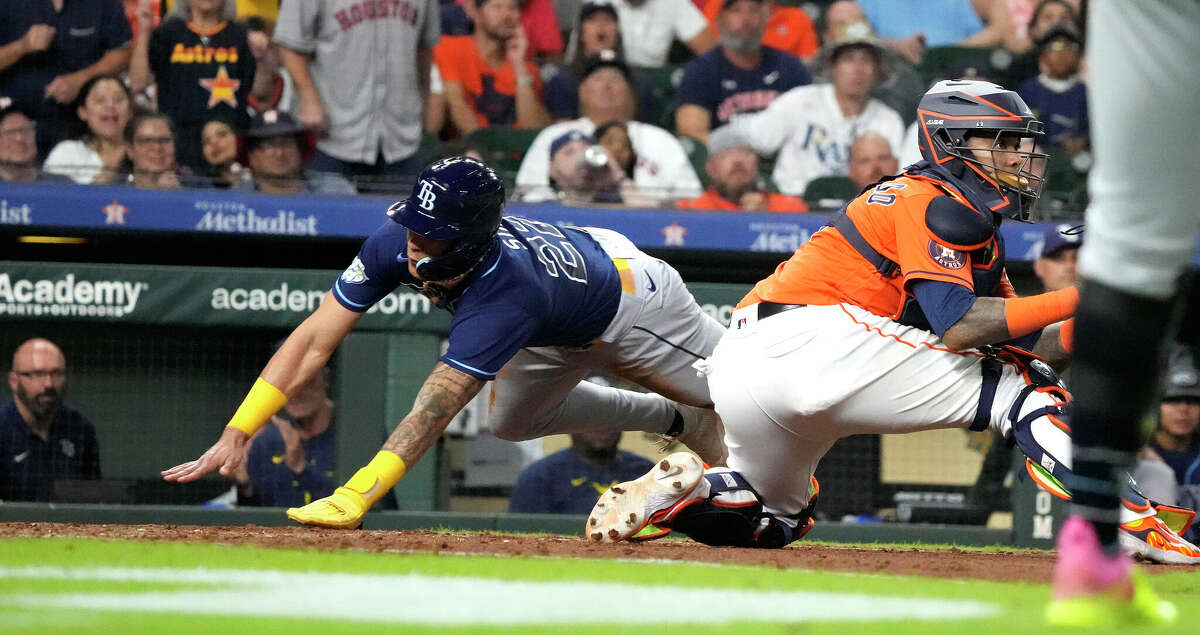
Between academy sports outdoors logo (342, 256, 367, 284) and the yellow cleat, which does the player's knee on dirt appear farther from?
academy sports outdoors logo (342, 256, 367, 284)

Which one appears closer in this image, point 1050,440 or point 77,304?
point 1050,440

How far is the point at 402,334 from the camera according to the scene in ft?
22.1

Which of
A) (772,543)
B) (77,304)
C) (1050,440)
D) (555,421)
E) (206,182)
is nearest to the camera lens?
(1050,440)

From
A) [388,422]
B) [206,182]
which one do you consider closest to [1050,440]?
[388,422]

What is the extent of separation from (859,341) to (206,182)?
161 inches

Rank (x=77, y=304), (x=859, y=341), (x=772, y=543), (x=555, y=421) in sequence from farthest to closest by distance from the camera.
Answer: (x=77, y=304)
(x=555, y=421)
(x=772, y=543)
(x=859, y=341)

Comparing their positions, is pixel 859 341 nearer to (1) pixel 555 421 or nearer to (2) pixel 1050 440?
(2) pixel 1050 440

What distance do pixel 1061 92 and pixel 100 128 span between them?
203 inches

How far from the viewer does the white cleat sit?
422cm

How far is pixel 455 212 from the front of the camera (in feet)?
14.1

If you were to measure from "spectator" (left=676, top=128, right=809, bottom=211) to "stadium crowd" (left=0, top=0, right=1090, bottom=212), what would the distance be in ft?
0.04

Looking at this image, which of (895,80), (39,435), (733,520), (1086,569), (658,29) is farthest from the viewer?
(658,29)

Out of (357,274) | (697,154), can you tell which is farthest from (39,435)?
(697,154)

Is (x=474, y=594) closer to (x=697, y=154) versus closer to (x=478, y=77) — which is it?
(x=697, y=154)
